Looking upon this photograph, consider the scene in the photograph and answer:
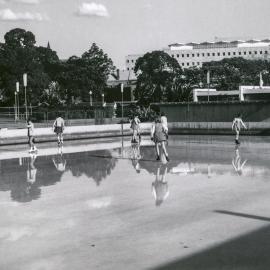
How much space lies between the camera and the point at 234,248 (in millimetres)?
7609

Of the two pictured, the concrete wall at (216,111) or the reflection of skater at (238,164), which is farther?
the concrete wall at (216,111)

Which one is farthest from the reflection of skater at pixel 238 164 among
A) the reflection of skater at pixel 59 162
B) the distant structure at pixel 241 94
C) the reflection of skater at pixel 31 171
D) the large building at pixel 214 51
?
the large building at pixel 214 51

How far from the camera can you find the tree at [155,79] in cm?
8656

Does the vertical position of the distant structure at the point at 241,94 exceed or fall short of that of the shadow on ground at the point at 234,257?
it exceeds it

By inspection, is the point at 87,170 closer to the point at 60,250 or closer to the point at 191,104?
the point at 60,250

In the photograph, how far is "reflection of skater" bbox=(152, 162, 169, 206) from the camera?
1177cm

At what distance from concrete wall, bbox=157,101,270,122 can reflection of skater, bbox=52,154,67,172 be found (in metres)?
21.1

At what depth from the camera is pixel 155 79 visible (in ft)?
285

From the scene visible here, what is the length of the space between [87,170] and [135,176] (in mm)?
2330

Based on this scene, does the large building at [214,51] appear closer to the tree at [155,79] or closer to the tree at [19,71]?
the tree at [155,79]

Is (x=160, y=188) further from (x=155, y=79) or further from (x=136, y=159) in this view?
(x=155, y=79)

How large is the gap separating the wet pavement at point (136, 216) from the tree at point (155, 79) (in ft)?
224

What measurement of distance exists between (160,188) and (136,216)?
3.33 meters

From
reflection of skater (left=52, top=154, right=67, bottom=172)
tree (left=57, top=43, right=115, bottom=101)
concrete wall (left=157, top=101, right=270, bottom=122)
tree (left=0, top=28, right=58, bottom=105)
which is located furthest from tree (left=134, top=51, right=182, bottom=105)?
reflection of skater (left=52, top=154, right=67, bottom=172)
